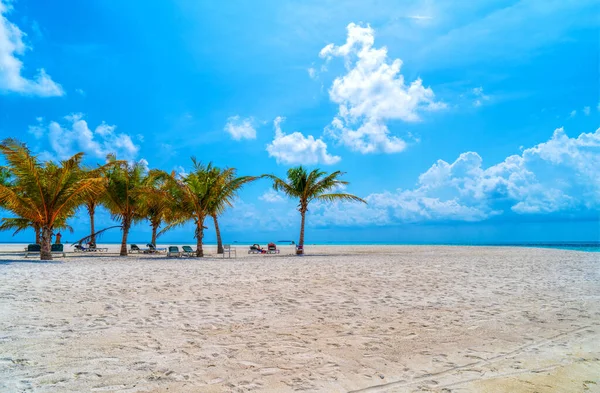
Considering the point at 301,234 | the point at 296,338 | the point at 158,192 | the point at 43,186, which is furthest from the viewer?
the point at 301,234

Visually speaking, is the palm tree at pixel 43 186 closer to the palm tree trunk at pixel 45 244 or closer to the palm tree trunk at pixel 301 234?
the palm tree trunk at pixel 45 244

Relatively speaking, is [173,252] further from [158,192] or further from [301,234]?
[301,234]

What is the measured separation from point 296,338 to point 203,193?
1642 cm

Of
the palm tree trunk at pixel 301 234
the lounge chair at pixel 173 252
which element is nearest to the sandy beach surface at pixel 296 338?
the lounge chair at pixel 173 252

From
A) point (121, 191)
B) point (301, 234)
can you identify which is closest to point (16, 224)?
point (121, 191)

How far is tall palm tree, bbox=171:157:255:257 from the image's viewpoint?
784 inches

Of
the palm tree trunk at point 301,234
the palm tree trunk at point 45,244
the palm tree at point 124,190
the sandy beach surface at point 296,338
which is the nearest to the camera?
the sandy beach surface at point 296,338

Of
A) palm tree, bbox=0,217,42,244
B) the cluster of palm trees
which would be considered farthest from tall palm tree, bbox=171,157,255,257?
palm tree, bbox=0,217,42,244

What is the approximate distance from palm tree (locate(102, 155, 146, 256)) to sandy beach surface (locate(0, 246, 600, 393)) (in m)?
13.3

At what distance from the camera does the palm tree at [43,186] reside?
15.3m

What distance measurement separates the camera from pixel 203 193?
792 inches

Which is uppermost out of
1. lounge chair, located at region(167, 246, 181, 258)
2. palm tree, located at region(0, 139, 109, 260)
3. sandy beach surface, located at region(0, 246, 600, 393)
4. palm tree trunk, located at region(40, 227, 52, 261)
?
palm tree, located at region(0, 139, 109, 260)

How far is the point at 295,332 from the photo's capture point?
4.98 meters

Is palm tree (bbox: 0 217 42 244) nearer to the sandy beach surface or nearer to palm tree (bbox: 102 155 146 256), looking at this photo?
palm tree (bbox: 102 155 146 256)
